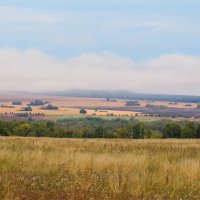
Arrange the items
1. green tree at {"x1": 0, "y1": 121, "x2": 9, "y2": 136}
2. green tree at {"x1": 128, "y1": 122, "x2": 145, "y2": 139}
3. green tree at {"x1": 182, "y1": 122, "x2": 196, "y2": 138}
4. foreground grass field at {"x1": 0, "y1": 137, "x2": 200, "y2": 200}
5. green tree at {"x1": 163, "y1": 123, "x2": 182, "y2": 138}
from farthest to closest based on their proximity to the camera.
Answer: green tree at {"x1": 128, "y1": 122, "x2": 145, "y2": 139}
green tree at {"x1": 0, "y1": 121, "x2": 9, "y2": 136}
green tree at {"x1": 163, "y1": 123, "x2": 182, "y2": 138}
green tree at {"x1": 182, "y1": 122, "x2": 196, "y2": 138}
foreground grass field at {"x1": 0, "y1": 137, "x2": 200, "y2": 200}

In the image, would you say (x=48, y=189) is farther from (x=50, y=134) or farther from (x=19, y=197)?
(x=50, y=134)

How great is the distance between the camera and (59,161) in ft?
43.8

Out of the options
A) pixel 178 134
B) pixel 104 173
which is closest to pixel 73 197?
pixel 104 173

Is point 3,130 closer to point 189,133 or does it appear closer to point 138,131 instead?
point 138,131

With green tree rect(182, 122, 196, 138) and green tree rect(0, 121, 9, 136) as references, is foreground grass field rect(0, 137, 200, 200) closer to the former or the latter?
green tree rect(182, 122, 196, 138)

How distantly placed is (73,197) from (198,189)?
334cm

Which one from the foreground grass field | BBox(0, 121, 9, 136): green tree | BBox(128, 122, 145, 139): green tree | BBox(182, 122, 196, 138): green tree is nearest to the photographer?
A: the foreground grass field

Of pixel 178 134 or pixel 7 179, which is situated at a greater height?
pixel 7 179

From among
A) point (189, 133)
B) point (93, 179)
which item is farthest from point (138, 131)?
point (93, 179)

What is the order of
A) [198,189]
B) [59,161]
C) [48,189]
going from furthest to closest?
[59,161] < [198,189] < [48,189]

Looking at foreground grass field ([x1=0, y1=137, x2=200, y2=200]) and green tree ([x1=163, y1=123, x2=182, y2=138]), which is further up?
foreground grass field ([x1=0, y1=137, x2=200, y2=200])

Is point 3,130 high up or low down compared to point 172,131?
down

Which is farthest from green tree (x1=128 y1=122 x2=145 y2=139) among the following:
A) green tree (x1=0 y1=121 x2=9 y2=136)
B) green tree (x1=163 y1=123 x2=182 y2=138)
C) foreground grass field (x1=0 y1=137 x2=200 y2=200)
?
foreground grass field (x1=0 y1=137 x2=200 y2=200)

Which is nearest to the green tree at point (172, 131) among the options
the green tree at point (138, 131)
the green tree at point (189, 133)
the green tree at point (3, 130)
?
the green tree at point (189, 133)
